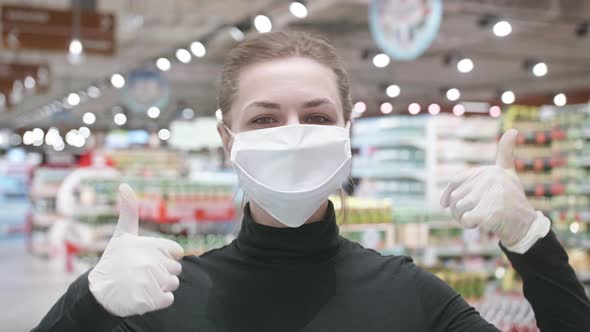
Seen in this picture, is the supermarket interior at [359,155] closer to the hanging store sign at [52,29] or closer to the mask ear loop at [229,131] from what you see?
the hanging store sign at [52,29]

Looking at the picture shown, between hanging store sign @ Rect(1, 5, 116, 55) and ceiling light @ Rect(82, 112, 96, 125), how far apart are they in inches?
1110

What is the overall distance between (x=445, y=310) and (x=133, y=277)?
0.77 meters

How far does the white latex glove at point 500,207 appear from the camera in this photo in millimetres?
1613

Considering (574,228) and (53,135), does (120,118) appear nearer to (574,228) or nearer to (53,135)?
(53,135)

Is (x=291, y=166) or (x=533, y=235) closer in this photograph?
(x=533, y=235)

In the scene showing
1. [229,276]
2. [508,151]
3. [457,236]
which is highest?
[508,151]

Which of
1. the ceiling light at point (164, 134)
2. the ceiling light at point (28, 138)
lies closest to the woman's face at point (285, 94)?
the ceiling light at point (164, 134)

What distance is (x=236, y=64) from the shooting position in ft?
6.02

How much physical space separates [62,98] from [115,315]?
2480 centimetres

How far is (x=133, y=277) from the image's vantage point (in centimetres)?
148

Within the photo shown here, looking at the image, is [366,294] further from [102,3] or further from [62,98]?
[62,98]

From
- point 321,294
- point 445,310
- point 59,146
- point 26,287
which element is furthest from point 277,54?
point 59,146

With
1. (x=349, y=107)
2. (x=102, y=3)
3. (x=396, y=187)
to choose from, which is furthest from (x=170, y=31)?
(x=349, y=107)

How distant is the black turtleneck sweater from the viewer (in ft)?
5.30
